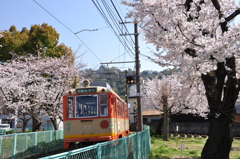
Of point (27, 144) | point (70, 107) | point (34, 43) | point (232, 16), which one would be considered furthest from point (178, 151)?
point (34, 43)

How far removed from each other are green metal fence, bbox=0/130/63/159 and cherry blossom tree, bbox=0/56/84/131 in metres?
2.56

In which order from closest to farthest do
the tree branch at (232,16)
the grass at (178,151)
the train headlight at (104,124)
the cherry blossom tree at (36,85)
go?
1. the tree branch at (232,16)
2. the train headlight at (104,124)
3. the grass at (178,151)
4. the cherry blossom tree at (36,85)

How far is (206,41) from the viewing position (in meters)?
7.11

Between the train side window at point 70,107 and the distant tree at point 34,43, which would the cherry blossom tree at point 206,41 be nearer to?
the train side window at point 70,107

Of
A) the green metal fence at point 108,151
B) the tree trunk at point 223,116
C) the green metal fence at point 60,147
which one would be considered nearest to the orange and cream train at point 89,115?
the green metal fence at point 60,147

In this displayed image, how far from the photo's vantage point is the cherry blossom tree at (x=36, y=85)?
16953 mm

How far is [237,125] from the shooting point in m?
30.2

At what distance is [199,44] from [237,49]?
1.05 m

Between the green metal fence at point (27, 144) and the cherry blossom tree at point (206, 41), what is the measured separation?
268 inches

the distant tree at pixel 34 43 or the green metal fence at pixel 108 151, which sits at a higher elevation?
the distant tree at pixel 34 43

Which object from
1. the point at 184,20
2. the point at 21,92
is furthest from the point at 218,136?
the point at 21,92

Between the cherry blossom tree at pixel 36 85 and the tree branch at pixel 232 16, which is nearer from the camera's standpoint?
the tree branch at pixel 232 16

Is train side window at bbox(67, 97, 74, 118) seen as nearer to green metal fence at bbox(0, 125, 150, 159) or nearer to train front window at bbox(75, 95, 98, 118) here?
train front window at bbox(75, 95, 98, 118)

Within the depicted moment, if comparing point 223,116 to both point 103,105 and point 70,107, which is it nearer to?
point 103,105
